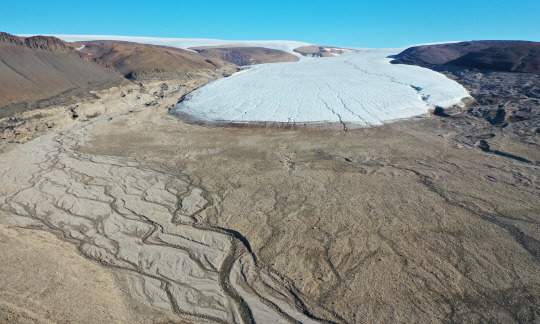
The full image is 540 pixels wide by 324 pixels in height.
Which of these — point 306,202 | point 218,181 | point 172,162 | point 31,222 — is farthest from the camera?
point 172,162

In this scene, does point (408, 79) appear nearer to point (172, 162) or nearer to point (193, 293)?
point (172, 162)

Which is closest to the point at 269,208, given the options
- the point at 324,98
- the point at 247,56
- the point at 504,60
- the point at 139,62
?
the point at 324,98

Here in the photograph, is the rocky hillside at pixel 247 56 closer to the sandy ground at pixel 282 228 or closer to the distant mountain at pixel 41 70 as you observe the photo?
the distant mountain at pixel 41 70

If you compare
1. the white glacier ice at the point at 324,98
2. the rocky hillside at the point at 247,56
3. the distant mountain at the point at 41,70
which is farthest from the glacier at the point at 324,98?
the rocky hillside at the point at 247,56

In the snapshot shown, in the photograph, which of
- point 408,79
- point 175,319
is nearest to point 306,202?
point 175,319

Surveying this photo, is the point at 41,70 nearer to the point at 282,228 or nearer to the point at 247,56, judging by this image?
the point at 282,228

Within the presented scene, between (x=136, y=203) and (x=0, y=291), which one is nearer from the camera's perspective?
(x=0, y=291)

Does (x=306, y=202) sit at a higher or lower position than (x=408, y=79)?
lower

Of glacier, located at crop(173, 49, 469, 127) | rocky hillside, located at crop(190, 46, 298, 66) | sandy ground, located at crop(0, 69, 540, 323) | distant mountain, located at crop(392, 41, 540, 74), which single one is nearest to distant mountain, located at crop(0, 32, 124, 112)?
sandy ground, located at crop(0, 69, 540, 323)
